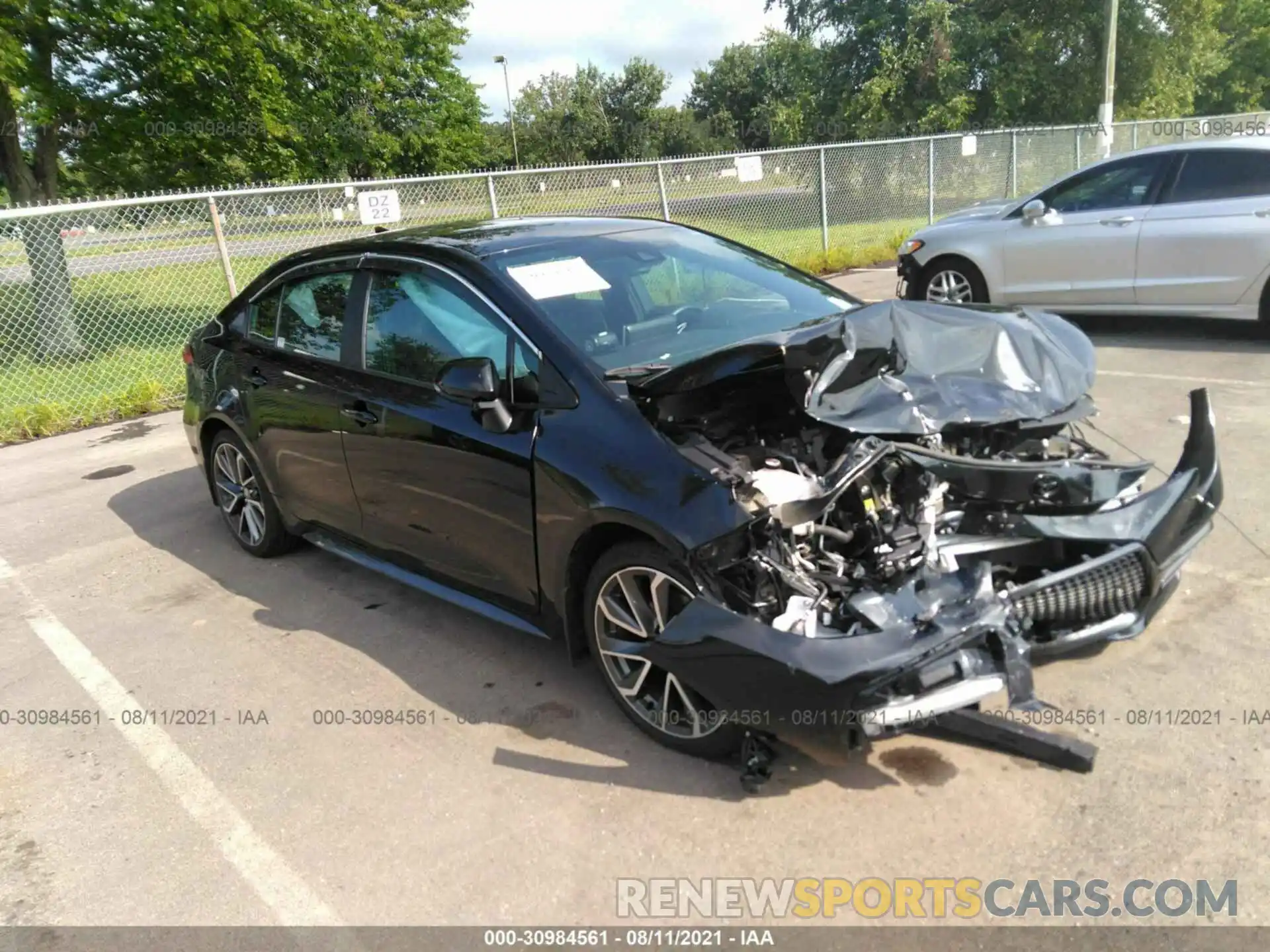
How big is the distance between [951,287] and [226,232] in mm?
7761

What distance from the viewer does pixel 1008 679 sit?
8.46 ft

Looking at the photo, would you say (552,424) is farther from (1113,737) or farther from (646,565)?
(1113,737)

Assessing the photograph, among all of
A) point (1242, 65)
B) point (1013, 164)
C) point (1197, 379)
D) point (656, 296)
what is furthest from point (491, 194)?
point (1242, 65)

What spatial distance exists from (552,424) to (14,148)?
1222 centimetres

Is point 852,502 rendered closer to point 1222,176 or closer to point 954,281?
point 1222,176

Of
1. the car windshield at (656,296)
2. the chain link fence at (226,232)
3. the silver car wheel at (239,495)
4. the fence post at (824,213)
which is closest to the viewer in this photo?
the car windshield at (656,296)

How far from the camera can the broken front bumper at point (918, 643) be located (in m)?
2.53

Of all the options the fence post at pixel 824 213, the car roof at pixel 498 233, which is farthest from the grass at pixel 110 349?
the fence post at pixel 824 213

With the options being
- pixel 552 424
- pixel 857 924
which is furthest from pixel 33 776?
pixel 857 924

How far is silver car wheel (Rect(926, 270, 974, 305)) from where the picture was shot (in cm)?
909

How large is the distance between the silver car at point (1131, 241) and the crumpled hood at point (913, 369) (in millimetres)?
4994

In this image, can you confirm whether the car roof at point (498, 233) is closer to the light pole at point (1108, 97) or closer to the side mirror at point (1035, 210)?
the side mirror at point (1035, 210)

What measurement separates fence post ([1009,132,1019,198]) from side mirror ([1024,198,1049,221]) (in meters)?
8.98

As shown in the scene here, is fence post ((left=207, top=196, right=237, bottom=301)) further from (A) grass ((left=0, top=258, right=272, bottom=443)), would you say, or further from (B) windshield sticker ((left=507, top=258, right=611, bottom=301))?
(B) windshield sticker ((left=507, top=258, right=611, bottom=301))
